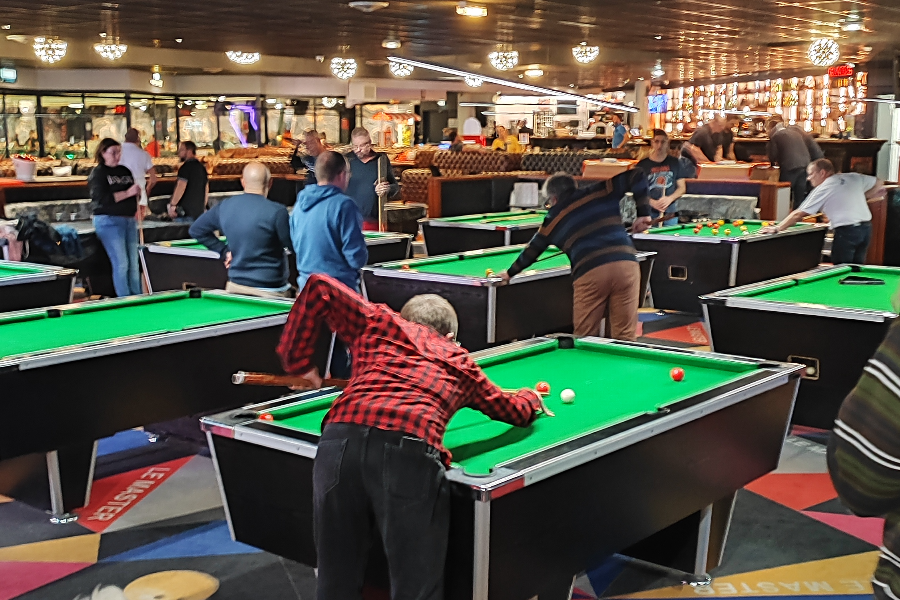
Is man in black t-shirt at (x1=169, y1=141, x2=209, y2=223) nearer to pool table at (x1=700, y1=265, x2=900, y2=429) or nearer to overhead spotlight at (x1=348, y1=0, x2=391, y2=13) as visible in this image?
overhead spotlight at (x1=348, y1=0, x2=391, y2=13)

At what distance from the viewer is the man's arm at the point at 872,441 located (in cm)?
142

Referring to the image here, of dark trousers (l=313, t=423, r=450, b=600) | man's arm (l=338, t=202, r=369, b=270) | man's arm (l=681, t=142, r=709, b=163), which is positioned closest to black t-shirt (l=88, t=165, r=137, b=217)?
man's arm (l=338, t=202, r=369, b=270)

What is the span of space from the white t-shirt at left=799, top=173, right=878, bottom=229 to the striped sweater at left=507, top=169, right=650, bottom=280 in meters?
2.80

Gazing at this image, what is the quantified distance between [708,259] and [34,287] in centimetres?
472

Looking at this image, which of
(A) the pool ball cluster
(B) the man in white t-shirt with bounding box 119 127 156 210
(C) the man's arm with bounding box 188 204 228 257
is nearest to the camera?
(A) the pool ball cluster

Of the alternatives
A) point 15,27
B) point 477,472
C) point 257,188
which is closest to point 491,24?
point 15,27

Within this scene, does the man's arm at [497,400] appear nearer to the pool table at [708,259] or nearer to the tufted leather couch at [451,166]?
the pool table at [708,259]

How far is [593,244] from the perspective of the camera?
5203 millimetres

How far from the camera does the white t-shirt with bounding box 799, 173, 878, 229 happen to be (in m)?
7.43

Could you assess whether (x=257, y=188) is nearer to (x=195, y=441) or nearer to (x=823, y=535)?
(x=195, y=441)

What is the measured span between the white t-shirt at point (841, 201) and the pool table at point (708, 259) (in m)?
0.50

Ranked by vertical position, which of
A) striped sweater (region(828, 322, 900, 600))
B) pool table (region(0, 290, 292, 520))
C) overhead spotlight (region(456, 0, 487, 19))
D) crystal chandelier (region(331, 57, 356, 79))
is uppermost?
overhead spotlight (region(456, 0, 487, 19))

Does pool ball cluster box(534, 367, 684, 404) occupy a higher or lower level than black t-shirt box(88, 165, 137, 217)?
lower

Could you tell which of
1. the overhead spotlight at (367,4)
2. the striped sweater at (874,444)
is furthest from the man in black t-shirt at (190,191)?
the striped sweater at (874,444)
